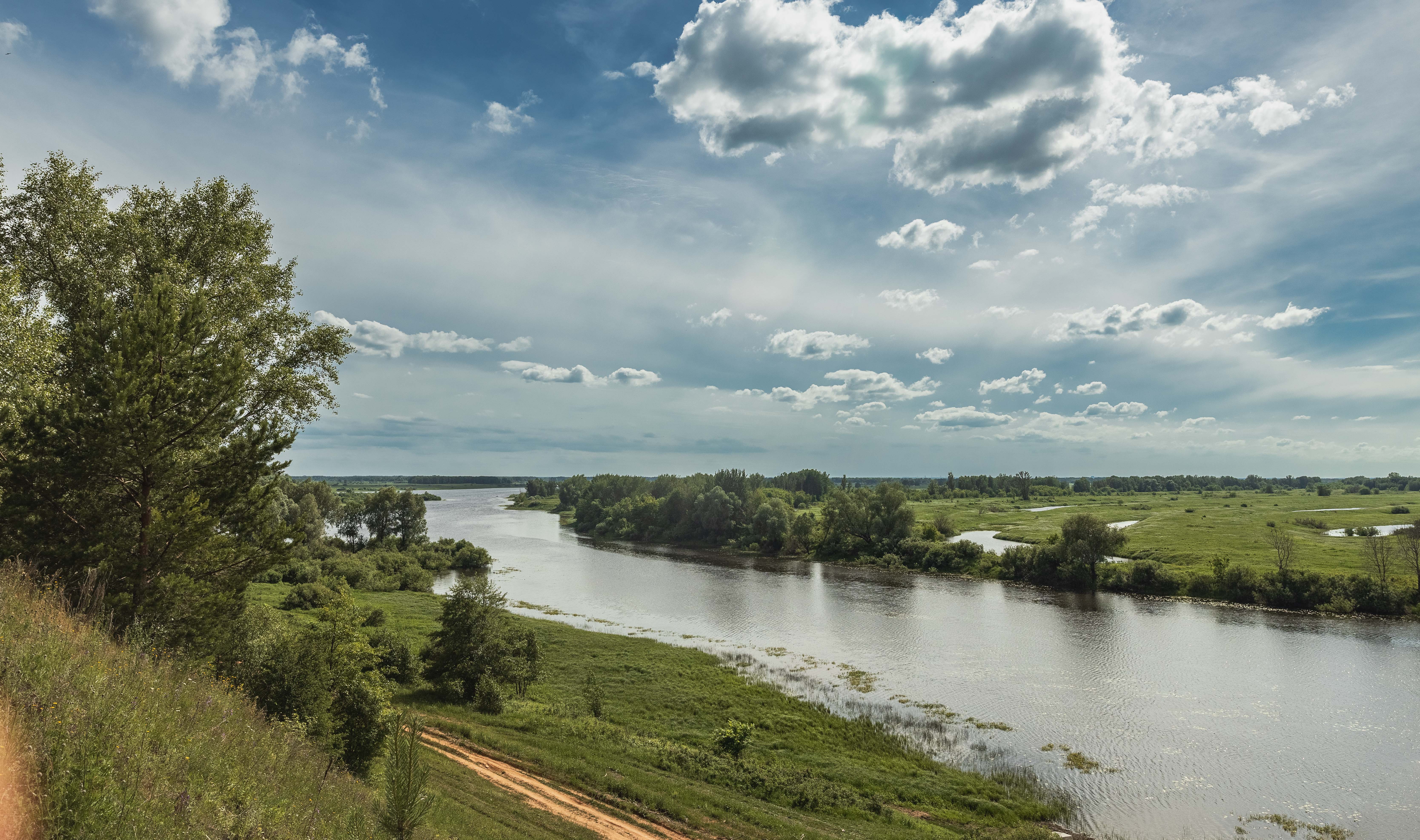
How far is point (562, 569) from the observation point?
76.8 meters

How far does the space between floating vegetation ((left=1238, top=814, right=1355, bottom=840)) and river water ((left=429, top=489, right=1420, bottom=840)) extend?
1.36ft

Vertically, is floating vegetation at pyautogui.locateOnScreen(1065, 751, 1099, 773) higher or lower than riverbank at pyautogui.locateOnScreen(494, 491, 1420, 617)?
lower

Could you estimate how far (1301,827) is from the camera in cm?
2047

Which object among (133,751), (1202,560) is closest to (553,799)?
(133,751)

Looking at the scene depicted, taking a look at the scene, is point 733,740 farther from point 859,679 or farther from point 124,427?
point 124,427

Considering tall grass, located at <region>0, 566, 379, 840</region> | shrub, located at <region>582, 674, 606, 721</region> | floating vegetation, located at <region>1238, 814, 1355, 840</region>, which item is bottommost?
floating vegetation, located at <region>1238, 814, 1355, 840</region>

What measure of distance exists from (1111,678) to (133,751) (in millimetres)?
42982

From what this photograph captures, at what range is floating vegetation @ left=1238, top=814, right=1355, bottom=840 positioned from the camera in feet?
65.5

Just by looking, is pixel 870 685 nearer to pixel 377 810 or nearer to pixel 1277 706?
pixel 1277 706

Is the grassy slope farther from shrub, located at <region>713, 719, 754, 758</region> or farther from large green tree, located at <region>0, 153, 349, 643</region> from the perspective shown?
large green tree, located at <region>0, 153, 349, 643</region>

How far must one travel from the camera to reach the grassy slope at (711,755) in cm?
1734

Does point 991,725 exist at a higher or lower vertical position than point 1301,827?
lower

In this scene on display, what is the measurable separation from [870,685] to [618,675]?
46.5 feet

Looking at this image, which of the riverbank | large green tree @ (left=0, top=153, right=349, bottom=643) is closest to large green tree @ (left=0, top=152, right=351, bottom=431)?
large green tree @ (left=0, top=153, right=349, bottom=643)
